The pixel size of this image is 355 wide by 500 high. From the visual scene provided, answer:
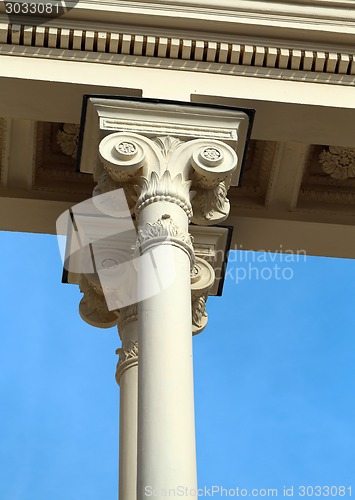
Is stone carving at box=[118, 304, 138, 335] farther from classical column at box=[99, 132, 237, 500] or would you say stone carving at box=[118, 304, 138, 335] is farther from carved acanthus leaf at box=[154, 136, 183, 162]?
carved acanthus leaf at box=[154, 136, 183, 162]

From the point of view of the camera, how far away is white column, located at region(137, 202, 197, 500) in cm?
1322

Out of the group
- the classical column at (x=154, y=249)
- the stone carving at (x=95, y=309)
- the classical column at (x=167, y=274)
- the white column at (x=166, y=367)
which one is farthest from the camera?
the stone carving at (x=95, y=309)

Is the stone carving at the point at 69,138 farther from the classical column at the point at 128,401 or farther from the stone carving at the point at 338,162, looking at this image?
the stone carving at the point at 338,162

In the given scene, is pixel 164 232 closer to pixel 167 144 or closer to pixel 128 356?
pixel 167 144

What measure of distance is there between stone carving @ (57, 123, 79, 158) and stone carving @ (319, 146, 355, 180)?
13.1 ft

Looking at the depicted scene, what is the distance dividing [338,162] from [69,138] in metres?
4.38

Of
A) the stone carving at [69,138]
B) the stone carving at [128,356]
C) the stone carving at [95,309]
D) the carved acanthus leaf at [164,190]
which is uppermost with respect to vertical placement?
the stone carving at [69,138]

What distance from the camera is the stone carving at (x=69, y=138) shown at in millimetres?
19531

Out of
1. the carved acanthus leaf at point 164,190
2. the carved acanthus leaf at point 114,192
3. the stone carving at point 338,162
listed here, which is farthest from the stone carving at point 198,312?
the stone carving at point 338,162

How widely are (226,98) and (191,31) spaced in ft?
3.91

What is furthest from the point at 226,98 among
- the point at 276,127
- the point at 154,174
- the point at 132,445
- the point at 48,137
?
the point at 132,445

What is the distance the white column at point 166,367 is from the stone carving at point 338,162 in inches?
188

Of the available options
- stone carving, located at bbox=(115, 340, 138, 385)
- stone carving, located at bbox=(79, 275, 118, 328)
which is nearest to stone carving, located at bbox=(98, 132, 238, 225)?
stone carving, located at bbox=(115, 340, 138, 385)

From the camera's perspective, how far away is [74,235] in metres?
18.6
